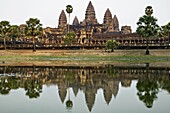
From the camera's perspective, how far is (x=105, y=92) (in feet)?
81.4

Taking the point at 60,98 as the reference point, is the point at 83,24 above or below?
above

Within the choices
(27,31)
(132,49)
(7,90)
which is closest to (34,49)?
(27,31)

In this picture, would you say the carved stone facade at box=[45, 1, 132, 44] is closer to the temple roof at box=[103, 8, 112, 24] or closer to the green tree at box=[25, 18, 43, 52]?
the temple roof at box=[103, 8, 112, 24]

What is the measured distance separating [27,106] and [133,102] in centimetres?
645

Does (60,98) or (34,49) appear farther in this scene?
(34,49)

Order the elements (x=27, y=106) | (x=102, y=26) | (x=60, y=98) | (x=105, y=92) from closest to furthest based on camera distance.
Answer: (x=27, y=106)
(x=60, y=98)
(x=105, y=92)
(x=102, y=26)

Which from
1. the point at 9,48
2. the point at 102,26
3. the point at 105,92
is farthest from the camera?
the point at 102,26

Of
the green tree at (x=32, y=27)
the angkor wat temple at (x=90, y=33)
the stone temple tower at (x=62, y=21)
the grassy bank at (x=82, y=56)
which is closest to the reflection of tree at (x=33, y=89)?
the grassy bank at (x=82, y=56)

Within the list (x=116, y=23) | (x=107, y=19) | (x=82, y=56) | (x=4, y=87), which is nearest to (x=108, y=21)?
(x=107, y=19)

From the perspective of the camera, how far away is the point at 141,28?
245 feet

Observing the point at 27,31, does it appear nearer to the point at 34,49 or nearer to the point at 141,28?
the point at 34,49

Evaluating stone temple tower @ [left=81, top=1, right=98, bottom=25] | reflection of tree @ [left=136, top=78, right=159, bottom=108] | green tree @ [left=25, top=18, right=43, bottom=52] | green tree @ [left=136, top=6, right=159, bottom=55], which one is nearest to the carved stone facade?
stone temple tower @ [left=81, top=1, right=98, bottom=25]

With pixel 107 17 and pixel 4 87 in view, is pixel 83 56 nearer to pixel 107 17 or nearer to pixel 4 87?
pixel 4 87

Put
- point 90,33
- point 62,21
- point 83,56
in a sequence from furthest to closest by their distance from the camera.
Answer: point 62,21
point 90,33
point 83,56
